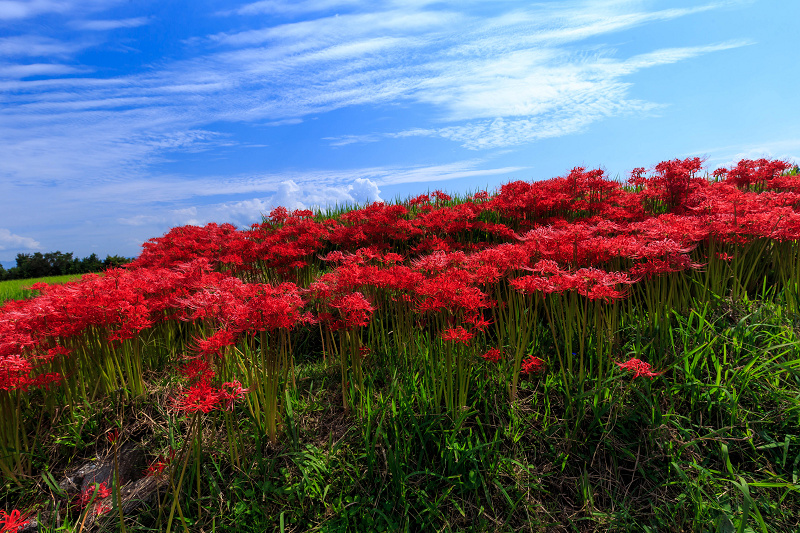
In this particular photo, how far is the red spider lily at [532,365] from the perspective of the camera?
432cm

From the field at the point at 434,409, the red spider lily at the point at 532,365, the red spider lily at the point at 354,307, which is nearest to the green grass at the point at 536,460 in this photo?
the field at the point at 434,409

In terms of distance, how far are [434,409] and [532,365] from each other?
4.14 feet

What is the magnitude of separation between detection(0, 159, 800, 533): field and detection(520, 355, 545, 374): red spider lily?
0.05 meters

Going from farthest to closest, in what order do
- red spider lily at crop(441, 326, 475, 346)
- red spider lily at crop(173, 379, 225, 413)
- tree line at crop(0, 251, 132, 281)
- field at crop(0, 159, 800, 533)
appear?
1. tree line at crop(0, 251, 132, 281)
2. field at crop(0, 159, 800, 533)
3. red spider lily at crop(441, 326, 475, 346)
4. red spider lily at crop(173, 379, 225, 413)

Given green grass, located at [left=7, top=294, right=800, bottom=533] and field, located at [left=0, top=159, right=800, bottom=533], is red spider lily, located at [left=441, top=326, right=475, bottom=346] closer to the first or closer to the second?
field, located at [left=0, top=159, right=800, bottom=533]

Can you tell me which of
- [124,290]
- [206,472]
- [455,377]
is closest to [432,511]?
[455,377]

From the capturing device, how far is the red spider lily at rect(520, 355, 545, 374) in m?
4.32

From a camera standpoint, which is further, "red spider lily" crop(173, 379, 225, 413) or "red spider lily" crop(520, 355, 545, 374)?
"red spider lily" crop(520, 355, 545, 374)

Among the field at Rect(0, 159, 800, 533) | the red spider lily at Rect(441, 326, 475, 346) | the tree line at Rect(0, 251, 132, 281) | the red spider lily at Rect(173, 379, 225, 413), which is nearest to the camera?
the red spider lily at Rect(173, 379, 225, 413)

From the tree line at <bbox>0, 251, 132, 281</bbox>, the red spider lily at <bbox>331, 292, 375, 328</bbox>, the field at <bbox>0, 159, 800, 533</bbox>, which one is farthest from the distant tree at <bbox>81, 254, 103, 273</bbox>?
the red spider lily at <bbox>331, 292, 375, 328</bbox>

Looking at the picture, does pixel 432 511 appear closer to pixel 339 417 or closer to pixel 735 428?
pixel 339 417

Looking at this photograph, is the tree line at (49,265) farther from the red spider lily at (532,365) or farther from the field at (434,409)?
the red spider lily at (532,365)

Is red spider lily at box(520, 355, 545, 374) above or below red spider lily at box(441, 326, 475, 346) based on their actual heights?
below

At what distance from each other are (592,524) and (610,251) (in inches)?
106
